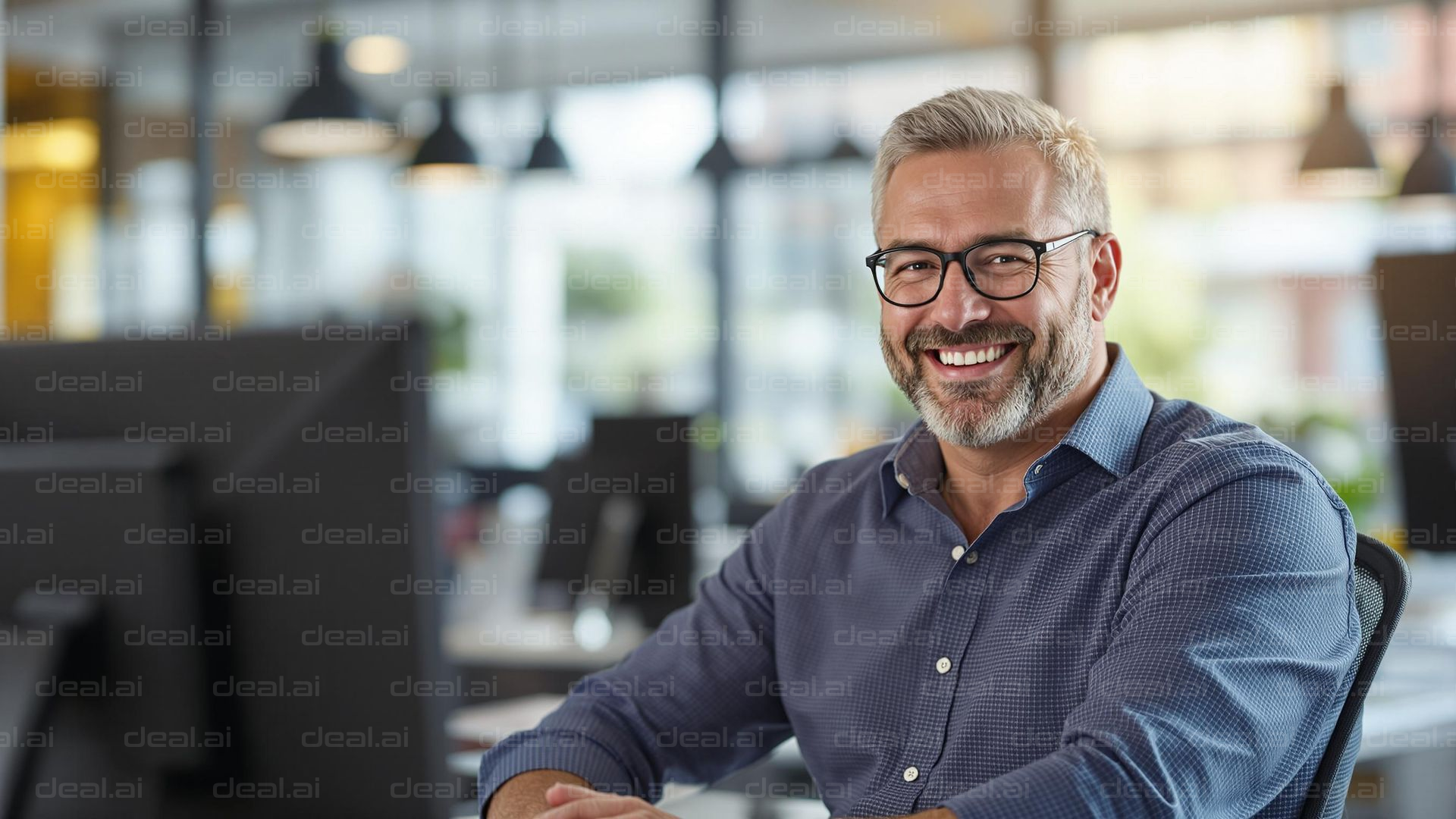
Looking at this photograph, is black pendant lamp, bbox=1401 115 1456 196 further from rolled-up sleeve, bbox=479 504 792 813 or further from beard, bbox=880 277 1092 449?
rolled-up sleeve, bbox=479 504 792 813

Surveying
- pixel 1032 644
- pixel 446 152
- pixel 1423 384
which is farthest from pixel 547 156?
pixel 1032 644

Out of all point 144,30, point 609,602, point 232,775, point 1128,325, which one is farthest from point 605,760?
point 144,30

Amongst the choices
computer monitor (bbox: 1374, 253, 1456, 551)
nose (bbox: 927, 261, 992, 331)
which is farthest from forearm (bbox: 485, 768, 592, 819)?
computer monitor (bbox: 1374, 253, 1456, 551)

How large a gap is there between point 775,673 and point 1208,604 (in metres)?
0.61

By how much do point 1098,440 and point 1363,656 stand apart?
34cm

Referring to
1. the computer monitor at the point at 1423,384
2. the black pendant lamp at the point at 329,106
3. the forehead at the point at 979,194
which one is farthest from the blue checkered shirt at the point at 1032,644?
the black pendant lamp at the point at 329,106

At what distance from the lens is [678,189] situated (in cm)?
716

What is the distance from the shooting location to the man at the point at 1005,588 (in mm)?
1224

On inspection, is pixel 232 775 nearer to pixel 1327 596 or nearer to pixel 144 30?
pixel 1327 596

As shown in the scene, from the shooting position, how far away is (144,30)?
25.8ft

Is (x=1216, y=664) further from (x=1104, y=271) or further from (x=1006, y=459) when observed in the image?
(x=1104, y=271)

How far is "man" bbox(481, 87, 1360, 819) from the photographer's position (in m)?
1.22

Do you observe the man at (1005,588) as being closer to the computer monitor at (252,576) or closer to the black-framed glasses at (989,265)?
the black-framed glasses at (989,265)

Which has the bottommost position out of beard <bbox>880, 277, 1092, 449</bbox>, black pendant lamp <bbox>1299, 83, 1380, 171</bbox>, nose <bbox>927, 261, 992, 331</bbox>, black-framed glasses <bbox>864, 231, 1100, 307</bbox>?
beard <bbox>880, 277, 1092, 449</bbox>
